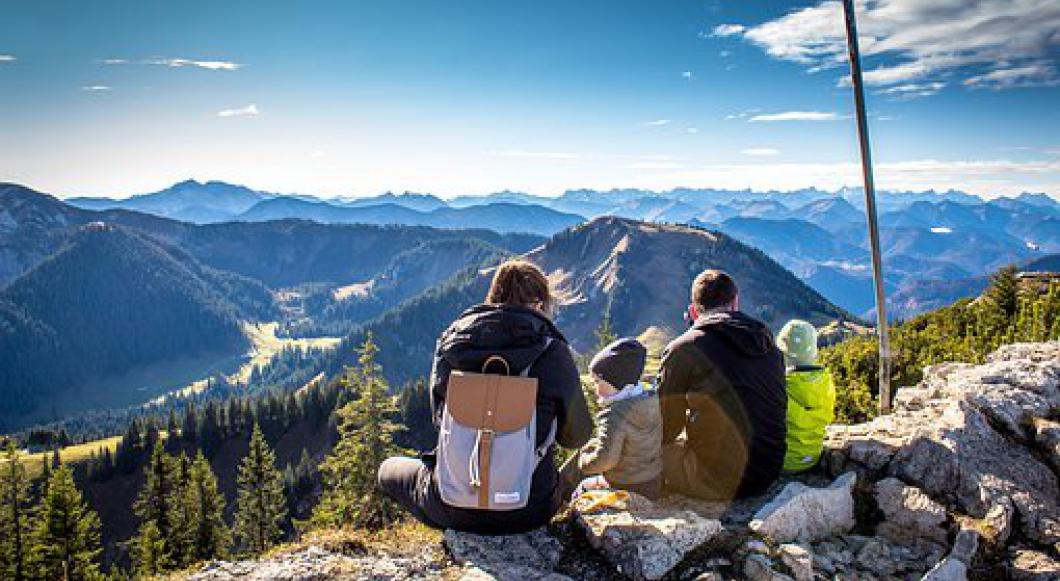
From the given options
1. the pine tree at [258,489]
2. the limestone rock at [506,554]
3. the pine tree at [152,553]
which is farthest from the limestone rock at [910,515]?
the pine tree at [258,489]

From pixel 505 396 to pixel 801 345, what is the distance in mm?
5433

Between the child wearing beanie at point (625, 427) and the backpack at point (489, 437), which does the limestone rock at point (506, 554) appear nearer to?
the backpack at point (489, 437)

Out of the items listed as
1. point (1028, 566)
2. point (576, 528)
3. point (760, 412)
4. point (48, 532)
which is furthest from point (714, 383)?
point (48, 532)

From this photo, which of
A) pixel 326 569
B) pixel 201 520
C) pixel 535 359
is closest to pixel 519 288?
pixel 535 359

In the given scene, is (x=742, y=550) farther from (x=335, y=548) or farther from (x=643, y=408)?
(x=335, y=548)

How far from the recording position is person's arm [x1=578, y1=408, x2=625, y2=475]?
827 cm

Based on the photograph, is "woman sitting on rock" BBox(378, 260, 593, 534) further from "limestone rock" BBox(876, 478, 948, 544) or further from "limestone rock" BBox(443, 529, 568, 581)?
"limestone rock" BBox(876, 478, 948, 544)

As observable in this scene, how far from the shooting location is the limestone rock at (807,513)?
7.76 metres

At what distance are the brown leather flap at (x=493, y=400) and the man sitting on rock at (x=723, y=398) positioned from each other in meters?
2.67

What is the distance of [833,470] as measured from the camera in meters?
9.66

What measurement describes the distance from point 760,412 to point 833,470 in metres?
2.46

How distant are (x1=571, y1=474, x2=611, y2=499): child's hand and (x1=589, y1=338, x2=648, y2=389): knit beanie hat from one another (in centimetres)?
166

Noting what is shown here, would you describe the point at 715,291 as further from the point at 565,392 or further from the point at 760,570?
the point at 760,570

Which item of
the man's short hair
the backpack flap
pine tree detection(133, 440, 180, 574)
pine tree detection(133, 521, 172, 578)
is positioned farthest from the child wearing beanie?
pine tree detection(133, 440, 180, 574)
